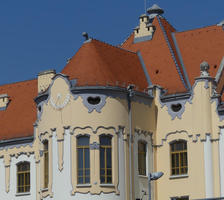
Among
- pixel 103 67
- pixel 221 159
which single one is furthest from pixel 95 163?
pixel 221 159

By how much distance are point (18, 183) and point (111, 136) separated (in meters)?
9.43

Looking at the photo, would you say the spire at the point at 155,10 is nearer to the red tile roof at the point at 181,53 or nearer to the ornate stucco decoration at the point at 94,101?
the red tile roof at the point at 181,53

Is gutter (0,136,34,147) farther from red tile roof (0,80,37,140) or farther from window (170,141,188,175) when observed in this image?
window (170,141,188,175)

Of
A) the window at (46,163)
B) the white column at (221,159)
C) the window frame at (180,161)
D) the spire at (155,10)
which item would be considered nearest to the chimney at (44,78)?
the window at (46,163)

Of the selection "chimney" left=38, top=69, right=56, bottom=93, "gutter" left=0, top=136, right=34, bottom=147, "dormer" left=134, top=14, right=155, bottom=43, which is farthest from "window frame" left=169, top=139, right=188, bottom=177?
"chimney" left=38, top=69, right=56, bottom=93

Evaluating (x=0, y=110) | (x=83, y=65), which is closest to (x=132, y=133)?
(x=83, y=65)

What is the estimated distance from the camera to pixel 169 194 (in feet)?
178

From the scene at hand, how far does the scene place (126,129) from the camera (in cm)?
5316

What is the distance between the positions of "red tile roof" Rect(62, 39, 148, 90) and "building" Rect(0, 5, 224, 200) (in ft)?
0.23

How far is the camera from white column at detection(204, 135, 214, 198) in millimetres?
52625

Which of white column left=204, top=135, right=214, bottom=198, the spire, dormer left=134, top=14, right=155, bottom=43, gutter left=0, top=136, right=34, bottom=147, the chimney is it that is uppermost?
the spire

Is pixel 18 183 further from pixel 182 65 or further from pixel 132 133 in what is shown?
pixel 182 65

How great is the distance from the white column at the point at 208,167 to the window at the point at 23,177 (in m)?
12.6

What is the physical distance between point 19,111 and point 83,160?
11.2 meters
